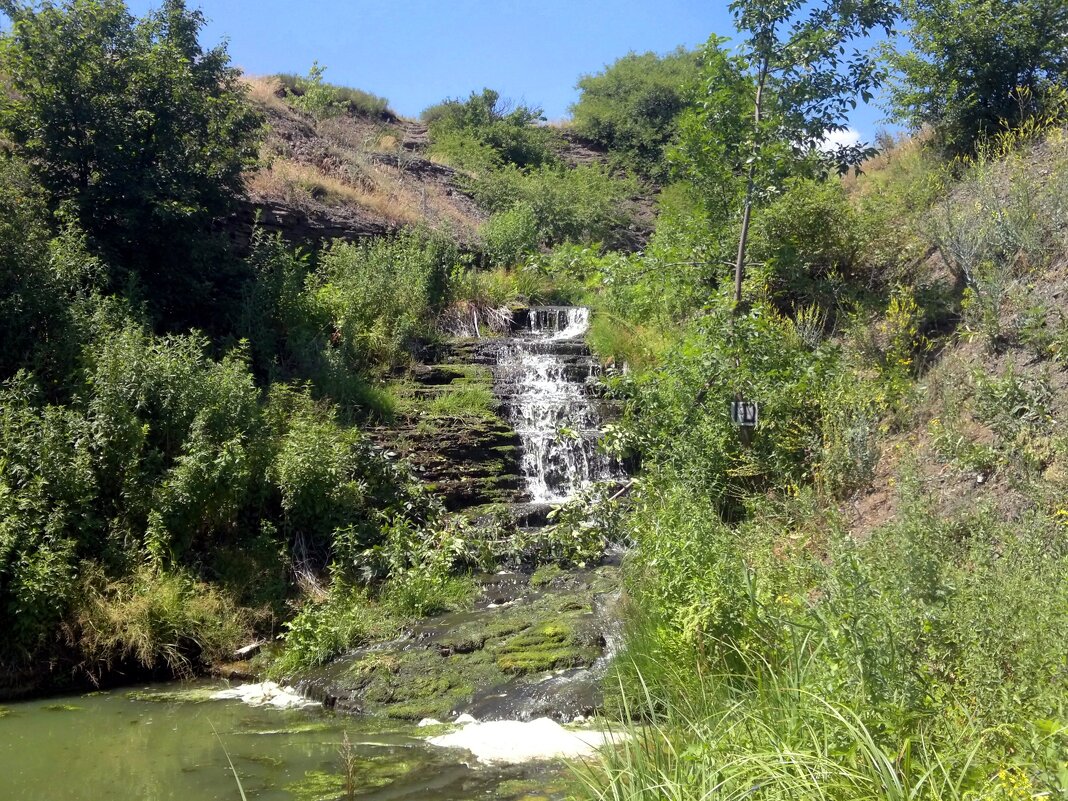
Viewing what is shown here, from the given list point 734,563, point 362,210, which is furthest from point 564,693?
point 362,210

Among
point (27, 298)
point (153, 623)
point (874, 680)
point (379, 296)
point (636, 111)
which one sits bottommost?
point (153, 623)

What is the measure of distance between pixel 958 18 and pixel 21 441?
44.9 feet

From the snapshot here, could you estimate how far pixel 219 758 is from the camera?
595 cm

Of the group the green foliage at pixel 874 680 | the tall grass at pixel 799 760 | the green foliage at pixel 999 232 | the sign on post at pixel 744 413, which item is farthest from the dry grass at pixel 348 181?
→ the tall grass at pixel 799 760

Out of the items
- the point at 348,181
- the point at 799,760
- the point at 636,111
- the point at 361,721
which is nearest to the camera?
the point at 799,760

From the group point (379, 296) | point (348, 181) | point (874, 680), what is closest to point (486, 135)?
point (348, 181)

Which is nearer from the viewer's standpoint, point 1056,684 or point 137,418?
point 1056,684

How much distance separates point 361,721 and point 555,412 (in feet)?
23.5

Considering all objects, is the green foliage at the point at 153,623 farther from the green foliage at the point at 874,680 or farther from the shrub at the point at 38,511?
the green foliage at the point at 874,680

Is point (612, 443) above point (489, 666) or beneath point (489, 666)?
above

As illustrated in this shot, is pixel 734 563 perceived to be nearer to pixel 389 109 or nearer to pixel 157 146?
pixel 157 146

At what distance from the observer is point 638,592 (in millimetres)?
7246

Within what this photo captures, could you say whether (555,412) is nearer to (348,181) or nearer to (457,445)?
(457,445)

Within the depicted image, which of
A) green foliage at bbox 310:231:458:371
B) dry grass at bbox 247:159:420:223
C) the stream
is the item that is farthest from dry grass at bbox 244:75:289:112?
the stream
